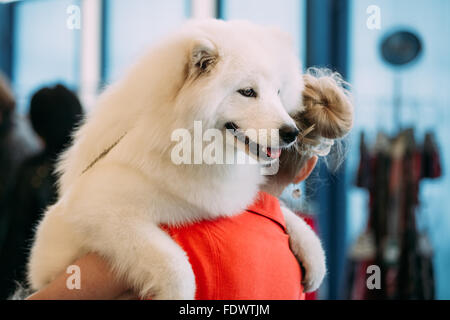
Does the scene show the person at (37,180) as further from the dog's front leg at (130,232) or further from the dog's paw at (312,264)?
the dog's paw at (312,264)

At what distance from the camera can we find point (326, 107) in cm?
107

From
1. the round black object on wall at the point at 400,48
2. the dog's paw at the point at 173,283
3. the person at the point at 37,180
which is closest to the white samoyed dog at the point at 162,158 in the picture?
the dog's paw at the point at 173,283

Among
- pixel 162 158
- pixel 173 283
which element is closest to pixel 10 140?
pixel 162 158

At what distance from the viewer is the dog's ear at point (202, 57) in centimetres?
90

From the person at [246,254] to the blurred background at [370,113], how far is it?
4.53 feet

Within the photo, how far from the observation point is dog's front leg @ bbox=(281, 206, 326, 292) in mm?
1071

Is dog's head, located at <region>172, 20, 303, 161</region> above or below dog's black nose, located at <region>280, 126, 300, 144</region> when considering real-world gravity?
above

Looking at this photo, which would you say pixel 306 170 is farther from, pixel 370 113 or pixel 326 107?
pixel 370 113

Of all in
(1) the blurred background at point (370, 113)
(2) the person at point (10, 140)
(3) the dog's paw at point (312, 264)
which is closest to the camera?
(3) the dog's paw at point (312, 264)

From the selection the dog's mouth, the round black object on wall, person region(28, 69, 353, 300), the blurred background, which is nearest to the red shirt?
person region(28, 69, 353, 300)

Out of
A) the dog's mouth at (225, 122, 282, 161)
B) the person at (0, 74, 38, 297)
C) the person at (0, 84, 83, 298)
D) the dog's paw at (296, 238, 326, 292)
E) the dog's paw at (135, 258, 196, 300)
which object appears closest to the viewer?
the dog's paw at (135, 258, 196, 300)

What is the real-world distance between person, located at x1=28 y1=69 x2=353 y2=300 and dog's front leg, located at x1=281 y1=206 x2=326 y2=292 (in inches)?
0.5

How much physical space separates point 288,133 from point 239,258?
0.91ft

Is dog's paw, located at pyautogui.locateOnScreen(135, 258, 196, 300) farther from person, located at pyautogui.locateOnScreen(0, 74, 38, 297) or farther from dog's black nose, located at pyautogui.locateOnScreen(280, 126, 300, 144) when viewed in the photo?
person, located at pyautogui.locateOnScreen(0, 74, 38, 297)
